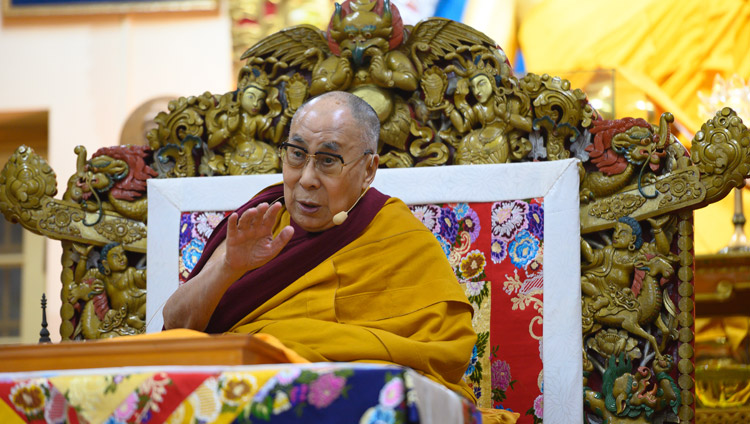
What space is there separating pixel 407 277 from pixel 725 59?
397cm

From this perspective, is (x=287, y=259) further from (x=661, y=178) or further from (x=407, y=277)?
(x=661, y=178)

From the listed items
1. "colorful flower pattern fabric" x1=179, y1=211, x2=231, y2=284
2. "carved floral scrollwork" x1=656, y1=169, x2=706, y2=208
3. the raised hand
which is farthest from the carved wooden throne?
the raised hand

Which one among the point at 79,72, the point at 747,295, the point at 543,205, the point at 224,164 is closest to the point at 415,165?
the point at 543,205

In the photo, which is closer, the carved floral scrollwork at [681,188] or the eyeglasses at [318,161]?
the eyeglasses at [318,161]

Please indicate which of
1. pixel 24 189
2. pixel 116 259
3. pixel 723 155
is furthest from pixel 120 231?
pixel 723 155

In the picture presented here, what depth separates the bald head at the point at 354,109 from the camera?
98.0 inches

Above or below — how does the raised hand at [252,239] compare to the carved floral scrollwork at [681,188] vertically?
below

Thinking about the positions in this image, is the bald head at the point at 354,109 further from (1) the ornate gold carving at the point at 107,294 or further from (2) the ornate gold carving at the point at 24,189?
(2) the ornate gold carving at the point at 24,189

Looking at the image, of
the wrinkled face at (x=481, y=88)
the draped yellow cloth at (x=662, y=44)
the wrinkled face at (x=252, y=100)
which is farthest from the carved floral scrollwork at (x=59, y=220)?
the draped yellow cloth at (x=662, y=44)

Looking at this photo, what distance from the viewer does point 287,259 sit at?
2.38 metres

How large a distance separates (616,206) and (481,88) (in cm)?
51

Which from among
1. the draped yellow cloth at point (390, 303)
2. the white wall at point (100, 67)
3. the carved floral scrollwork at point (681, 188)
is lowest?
the draped yellow cloth at point (390, 303)

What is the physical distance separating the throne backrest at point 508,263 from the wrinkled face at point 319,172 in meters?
0.34

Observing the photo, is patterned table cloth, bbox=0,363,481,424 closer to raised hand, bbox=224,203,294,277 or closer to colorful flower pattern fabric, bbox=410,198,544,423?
raised hand, bbox=224,203,294,277
